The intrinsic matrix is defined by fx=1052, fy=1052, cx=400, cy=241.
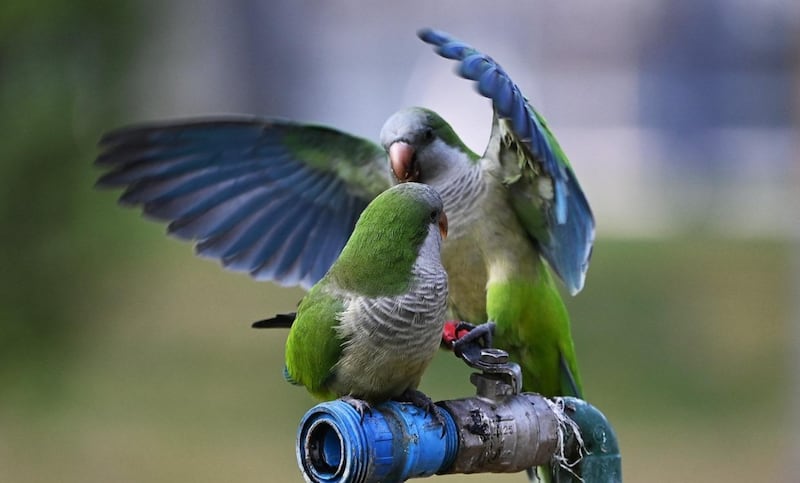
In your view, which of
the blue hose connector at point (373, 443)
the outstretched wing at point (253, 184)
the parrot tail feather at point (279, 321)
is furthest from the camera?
the outstretched wing at point (253, 184)

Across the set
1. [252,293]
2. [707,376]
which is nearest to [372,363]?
[707,376]

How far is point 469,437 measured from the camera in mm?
1639

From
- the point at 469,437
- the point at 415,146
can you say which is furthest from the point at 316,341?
the point at 415,146

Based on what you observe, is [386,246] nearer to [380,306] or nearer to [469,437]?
[380,306]

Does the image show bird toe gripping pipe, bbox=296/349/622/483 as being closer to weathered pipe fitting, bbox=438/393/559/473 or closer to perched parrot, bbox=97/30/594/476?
weathered pipe fitting, bbox=438/393/559/473

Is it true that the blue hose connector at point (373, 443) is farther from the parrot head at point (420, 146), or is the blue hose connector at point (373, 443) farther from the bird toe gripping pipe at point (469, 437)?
the parrot head at point (420, 146)

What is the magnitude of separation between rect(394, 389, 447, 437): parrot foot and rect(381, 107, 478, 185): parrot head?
0.66 meters

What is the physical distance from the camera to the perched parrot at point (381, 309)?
1574mm

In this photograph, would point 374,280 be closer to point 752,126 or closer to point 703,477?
point 703,477

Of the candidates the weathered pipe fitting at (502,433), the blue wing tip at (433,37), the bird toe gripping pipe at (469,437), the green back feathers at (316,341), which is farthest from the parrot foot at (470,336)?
the blue wing tip at (433,37)

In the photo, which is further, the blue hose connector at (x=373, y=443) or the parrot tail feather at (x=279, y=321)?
the parrot tail feather at (x=279, y=321)

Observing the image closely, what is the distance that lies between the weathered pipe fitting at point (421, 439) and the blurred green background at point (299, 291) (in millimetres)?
2876

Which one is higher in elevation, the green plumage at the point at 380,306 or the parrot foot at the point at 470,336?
the green plumage at the point at 380,306

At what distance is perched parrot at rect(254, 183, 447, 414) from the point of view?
157 cm
